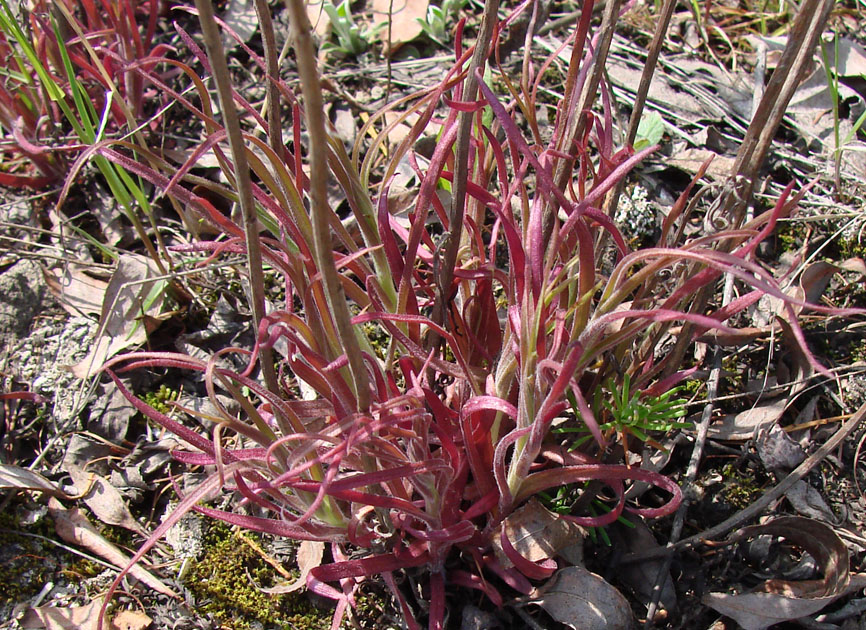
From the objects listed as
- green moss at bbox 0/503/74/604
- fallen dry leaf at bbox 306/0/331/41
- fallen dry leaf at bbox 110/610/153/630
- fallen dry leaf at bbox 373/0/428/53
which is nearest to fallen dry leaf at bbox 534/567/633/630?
fallen dry leaf at bbox 110/610/153/630

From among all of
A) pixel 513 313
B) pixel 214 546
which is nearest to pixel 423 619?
pixel 214 546

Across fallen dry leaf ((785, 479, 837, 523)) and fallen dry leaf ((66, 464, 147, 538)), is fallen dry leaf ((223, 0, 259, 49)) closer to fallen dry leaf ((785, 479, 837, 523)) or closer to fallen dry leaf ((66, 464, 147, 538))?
fallen dry leaf ((66, 464, 147, 538))

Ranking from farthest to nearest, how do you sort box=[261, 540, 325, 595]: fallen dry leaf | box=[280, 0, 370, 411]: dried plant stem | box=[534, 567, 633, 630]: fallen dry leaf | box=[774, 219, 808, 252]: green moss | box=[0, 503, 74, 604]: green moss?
1. box=[774, 219, 808, 252]: green moss
2. box=[0, 503, 74, 604]: green moss
3. box=[261, 540, 325, 595]: fallen dry leaf
4. box=[534, 567, 633, 630]: fallen dry leaf
5. box=[280, 0, 370, 411]: dried plant stem

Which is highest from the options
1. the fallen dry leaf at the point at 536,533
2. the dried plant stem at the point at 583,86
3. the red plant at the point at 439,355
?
the dried plant stem at the point at 583,86

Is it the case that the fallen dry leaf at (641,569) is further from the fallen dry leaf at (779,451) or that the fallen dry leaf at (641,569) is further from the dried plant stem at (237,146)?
the dried plant stem at (237,146)

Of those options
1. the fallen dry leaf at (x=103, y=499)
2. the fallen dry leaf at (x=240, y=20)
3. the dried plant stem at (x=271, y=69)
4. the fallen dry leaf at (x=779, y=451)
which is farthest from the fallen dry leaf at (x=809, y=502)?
the fallen dry leaf at (x=240, y=20)

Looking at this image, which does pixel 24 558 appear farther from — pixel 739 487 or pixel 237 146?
pixel 739 487

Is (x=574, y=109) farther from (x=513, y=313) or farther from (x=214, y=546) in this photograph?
(x=214, y=546)
